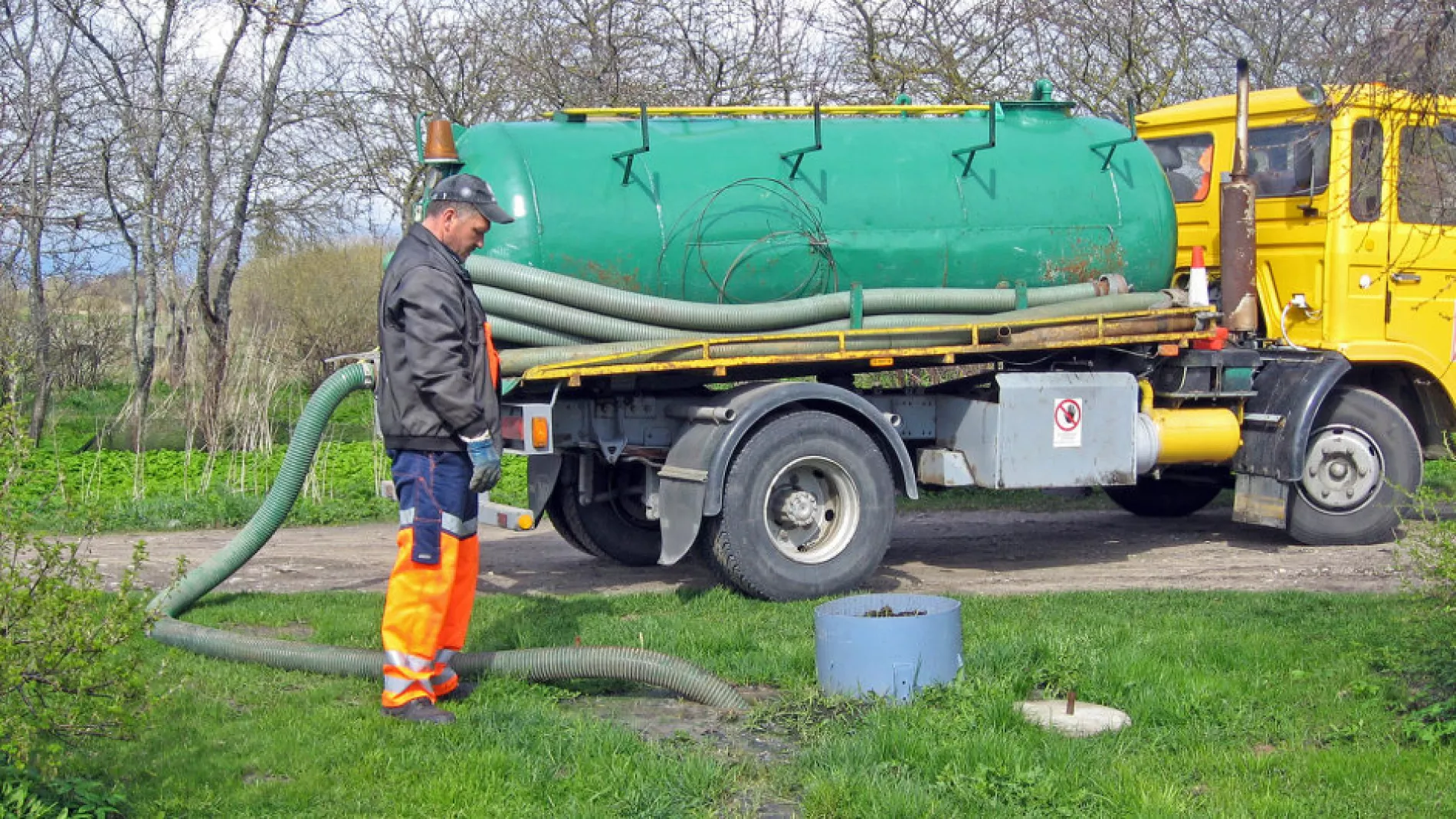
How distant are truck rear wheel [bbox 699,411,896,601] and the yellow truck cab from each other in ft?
10.8

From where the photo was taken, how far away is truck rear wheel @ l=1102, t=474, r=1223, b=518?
11.3m

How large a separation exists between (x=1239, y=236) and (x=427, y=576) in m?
6.23

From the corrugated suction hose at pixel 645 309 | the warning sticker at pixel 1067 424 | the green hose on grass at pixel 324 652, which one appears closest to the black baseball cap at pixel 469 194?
the corrugated suction hose at pixel 645 309

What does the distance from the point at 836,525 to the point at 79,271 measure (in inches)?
512

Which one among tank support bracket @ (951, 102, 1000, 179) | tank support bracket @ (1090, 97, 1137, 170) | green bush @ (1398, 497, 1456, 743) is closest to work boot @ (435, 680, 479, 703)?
green bush @ (1398, 497, 1456, 743)

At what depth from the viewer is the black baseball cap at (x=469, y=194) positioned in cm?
571

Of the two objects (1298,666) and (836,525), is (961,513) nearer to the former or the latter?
(836,525)

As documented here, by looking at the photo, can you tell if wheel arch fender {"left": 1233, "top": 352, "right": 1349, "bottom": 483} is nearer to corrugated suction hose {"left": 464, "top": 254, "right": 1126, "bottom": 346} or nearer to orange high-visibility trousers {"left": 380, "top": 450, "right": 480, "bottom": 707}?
corrugated suction hose {"left": 464, "top": 254, "right": 1126, "bottom": 346}

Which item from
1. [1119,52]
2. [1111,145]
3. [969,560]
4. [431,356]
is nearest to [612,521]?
[969,560]

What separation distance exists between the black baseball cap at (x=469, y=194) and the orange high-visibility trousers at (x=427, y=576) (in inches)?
39.2

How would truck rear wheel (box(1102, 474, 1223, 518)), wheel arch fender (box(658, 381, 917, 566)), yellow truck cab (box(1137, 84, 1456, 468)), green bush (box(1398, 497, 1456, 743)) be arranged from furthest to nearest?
1. truck rear wheel (box(1102, 474, 1223, 518))
2. yellow truck cab (box(1137, 84, 1456, 468))
3. wheel arch fender (box(658, 381, 917, 566))
4. green bush (box(1398, 497, 1456, 743))

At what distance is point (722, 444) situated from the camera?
761 centimetres

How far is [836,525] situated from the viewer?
8094 mm

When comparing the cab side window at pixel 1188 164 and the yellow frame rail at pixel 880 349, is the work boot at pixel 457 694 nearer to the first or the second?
the yellow frame rail at pixel 880 349
